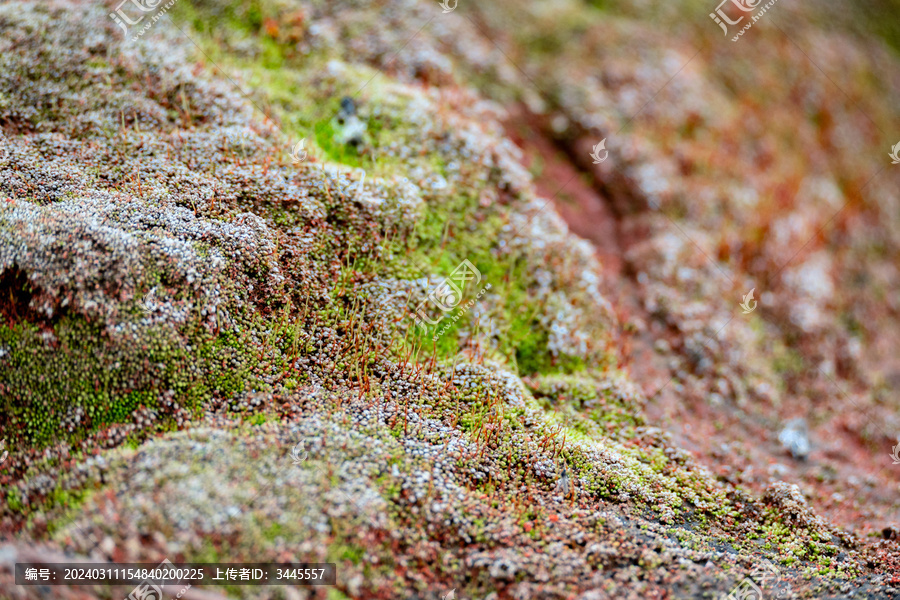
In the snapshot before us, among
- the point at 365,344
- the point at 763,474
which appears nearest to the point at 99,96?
the point at 365,344

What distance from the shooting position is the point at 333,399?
24.2ft

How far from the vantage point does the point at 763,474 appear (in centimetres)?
903

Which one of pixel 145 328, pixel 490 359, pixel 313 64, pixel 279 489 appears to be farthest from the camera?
pixel 313 64

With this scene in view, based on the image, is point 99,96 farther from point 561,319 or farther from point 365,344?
point 561,319

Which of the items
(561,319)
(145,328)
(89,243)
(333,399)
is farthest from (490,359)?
(89,243)

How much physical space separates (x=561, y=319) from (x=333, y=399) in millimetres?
4261

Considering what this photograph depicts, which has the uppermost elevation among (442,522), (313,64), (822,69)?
(822,69)

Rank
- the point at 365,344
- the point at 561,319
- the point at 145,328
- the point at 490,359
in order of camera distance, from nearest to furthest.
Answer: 1. the point at 145,328
2. the point at 365,344
3. the point at 490,359
4. the point at 561,319

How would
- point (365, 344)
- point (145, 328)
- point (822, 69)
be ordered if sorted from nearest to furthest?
point (145, 328), point (365, 344), point (822, 69)

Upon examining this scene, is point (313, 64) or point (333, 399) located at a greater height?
point (313, 64)

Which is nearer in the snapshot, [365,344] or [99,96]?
[365,344]

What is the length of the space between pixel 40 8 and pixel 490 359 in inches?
405

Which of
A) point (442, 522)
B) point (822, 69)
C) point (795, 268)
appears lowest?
point (442, 522)

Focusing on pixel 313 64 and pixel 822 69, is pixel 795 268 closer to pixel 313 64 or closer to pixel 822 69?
pixel 822 69
